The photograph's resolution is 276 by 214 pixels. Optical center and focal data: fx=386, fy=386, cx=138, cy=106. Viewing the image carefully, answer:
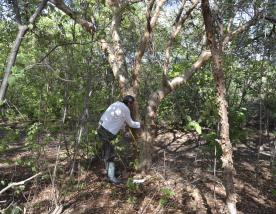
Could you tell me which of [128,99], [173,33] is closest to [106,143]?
[128,99]

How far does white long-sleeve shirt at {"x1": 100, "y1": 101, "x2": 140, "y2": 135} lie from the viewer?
273 inches

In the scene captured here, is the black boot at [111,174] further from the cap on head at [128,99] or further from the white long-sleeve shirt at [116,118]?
the cap on head at [128,99]

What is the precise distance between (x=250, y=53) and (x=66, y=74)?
599 cm

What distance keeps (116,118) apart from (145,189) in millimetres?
1436

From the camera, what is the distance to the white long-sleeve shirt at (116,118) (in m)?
6.94

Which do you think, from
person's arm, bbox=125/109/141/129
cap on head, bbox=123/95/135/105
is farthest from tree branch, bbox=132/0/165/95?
person's arm, bbox=125/109/141/129

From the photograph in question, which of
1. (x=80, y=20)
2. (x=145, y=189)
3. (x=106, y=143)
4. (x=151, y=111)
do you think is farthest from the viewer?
(x=151, y=111)

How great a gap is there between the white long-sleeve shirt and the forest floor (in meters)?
0.94

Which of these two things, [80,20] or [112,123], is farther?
[112,123]

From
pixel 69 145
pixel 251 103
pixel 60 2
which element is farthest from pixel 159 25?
pixel 69 145

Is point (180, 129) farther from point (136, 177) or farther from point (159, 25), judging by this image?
point (136, 177)

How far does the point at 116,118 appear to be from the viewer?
7.03 m

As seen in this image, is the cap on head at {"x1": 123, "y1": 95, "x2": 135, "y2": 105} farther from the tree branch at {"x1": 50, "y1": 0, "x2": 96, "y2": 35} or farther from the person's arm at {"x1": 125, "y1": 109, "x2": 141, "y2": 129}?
the tree branch at {"x1": 50, "y1": 0, "x2": 96, "y2": 35}

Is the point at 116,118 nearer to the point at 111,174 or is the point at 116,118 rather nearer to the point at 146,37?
the point at 111,174
